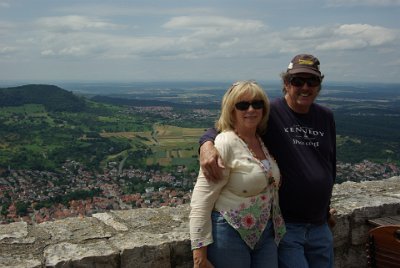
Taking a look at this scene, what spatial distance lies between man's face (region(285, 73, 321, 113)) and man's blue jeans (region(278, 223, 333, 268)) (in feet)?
2.29

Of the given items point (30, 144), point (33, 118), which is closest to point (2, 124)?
point (33, 118)

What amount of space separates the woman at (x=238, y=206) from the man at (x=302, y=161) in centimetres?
19

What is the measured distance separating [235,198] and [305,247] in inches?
25.2

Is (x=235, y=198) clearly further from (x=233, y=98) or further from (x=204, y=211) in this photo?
(x=233, y=98)

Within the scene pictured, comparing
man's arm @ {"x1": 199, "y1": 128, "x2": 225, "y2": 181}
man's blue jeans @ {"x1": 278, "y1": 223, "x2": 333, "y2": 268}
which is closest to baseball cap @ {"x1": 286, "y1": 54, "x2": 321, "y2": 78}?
man's arm @ {"x1": 199, "y1": 128, "x2": 225, "y2": 181}

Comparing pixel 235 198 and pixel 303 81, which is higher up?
pixel 303 81

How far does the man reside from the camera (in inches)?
89.4

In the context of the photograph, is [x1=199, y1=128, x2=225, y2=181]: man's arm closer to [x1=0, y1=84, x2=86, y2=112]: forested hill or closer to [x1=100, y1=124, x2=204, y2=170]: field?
[x1=100, y1=124, x2=204, y2=170]: field

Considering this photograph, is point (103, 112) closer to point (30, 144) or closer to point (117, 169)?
point (30, 144)

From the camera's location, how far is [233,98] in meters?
2.10

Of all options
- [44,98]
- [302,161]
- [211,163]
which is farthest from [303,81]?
[44,98]

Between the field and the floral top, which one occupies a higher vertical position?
the floral top

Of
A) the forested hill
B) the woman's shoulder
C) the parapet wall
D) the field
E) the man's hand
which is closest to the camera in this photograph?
the man's hand

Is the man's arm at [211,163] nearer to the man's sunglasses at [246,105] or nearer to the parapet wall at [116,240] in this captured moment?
the man's sunglasses at [246,105]
